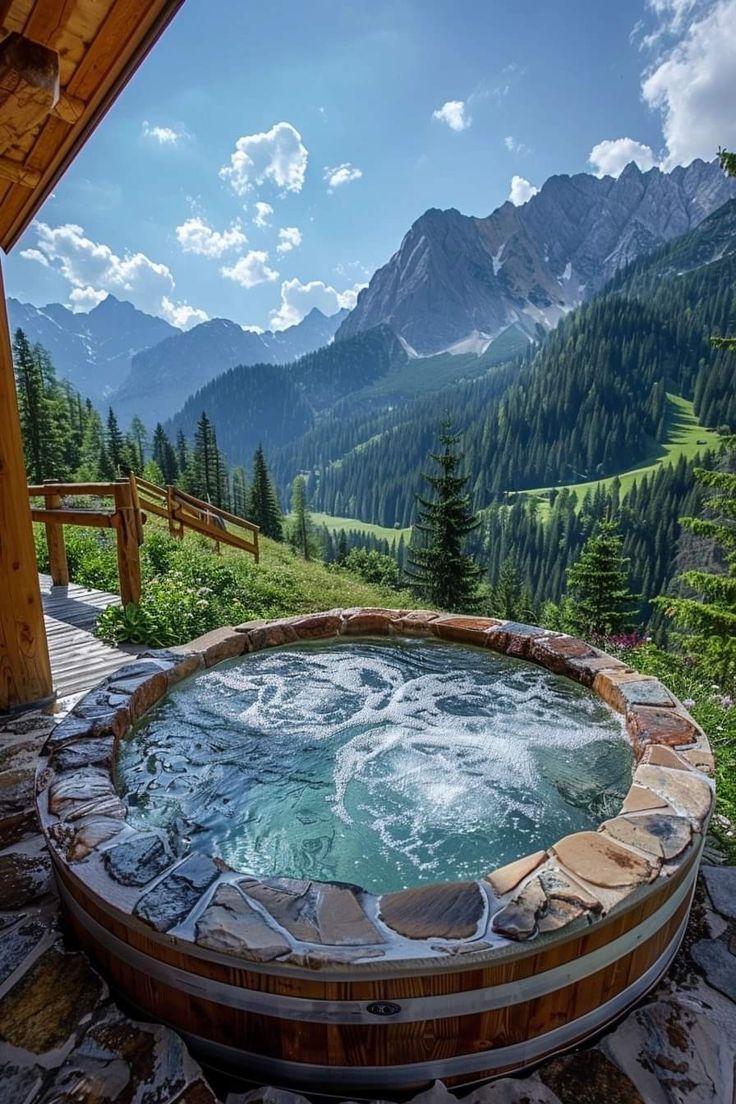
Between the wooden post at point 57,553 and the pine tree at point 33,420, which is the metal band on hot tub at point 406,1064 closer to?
the wooden post at point 57,553

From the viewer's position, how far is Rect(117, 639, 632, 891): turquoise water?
2.29 metres

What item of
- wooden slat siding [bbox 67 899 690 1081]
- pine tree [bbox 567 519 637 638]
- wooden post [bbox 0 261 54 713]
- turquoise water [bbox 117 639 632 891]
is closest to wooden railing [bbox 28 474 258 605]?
wooden post [bbox 0 261 54 713]

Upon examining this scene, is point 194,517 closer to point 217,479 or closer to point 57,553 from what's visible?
point 57,553

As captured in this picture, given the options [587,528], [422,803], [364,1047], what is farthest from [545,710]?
[587,528]

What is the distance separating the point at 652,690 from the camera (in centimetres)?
316

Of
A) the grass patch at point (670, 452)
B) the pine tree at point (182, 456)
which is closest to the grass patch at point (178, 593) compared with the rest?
the pine tree at point (182, 456)

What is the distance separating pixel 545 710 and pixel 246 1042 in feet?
7.88

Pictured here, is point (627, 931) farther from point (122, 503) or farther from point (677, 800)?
point (122, 503)

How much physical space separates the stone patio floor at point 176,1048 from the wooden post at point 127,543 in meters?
3.75

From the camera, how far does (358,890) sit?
1726 millimetres

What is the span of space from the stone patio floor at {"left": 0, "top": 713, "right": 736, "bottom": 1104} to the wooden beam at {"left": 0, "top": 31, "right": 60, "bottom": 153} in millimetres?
3196

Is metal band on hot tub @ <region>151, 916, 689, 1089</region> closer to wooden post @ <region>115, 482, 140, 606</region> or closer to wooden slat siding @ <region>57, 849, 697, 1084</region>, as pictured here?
wooden slat siding @ <region>57, 849, 697, 1084</region>

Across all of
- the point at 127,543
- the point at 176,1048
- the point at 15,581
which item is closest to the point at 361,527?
the point at 127,543

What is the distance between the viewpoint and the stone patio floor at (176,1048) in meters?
1.39
